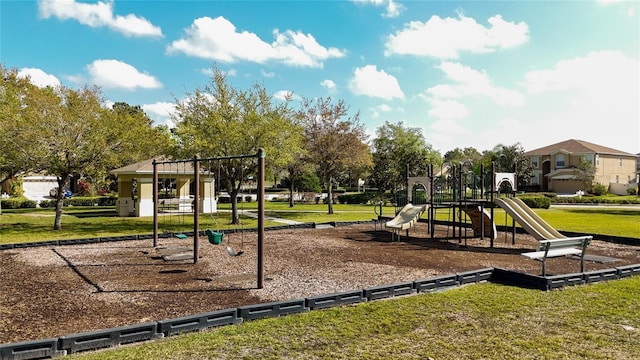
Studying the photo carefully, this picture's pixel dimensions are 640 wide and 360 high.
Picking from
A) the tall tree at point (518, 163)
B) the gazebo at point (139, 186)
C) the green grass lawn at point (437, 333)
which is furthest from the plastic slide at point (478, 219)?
the tall tree at point (518, 163)

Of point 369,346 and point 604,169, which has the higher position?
point 604,169

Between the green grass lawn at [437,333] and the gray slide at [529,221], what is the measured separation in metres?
5.38

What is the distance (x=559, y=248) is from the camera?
31.2 ft

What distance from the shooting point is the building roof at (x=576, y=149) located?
58.8m

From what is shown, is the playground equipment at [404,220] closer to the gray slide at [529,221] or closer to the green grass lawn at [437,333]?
the gray slide at [529,221]

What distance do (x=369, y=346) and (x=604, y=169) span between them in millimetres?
67886

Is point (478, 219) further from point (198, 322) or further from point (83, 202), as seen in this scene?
point (83, 202)

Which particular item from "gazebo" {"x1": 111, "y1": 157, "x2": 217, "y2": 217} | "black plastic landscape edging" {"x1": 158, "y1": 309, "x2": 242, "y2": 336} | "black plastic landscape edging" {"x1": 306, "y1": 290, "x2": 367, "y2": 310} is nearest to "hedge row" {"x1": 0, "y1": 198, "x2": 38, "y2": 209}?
"gazebo" {"x1": 111, "y1": 157, "x2": 217, "y2": 217}

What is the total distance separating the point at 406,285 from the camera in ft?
26.0

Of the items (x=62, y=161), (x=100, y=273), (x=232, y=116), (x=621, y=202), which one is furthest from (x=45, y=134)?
(x=621, y=202)

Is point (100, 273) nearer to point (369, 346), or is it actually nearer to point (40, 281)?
point (40, 281)

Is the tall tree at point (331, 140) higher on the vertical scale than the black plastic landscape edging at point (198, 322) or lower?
higher

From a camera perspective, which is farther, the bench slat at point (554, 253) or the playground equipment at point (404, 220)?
the playground equipment at point (404, 220)

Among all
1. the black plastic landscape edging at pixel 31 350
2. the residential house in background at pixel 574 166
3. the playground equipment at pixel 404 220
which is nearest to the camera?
the black plastic landscape edging at pixel 31 350
